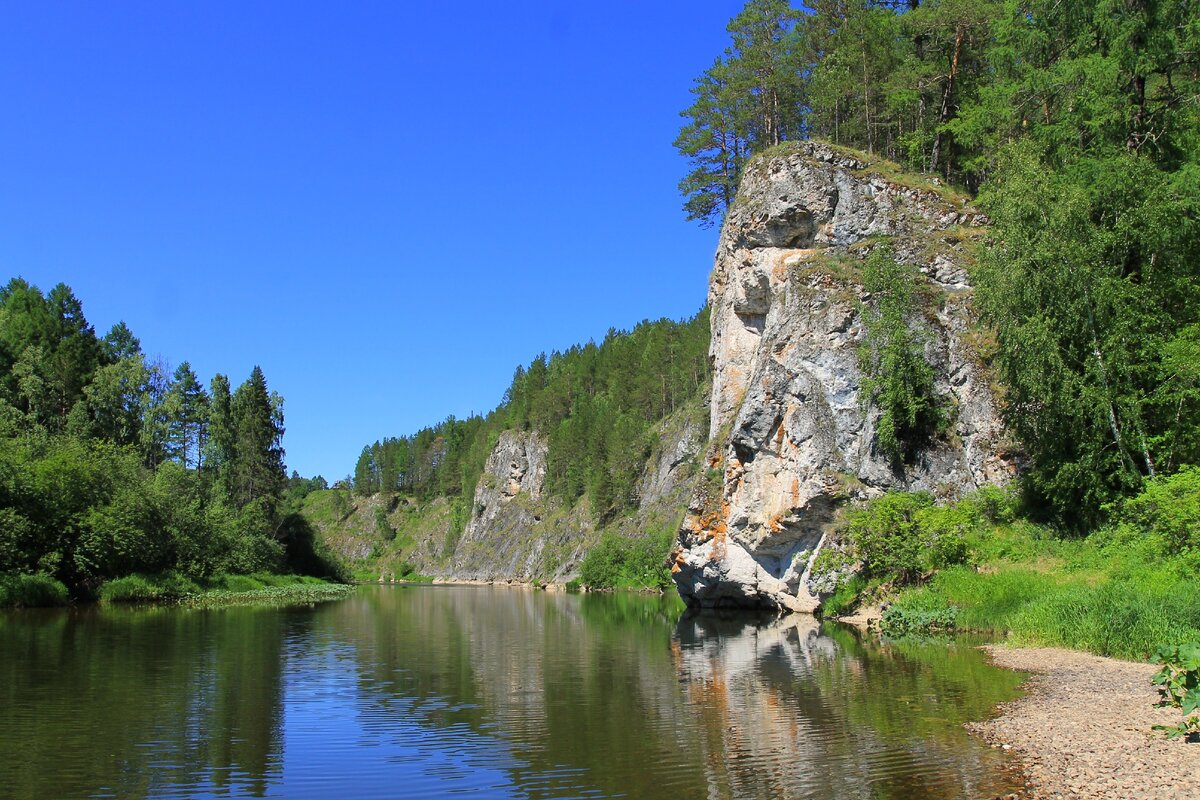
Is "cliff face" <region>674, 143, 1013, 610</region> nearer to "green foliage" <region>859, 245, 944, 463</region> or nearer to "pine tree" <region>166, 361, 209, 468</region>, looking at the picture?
"green foliage" <region>859, 245, 944, 463</region>

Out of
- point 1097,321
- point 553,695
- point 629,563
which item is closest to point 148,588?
point 553,695

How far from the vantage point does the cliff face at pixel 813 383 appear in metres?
40.2

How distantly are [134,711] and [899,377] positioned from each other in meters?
33.2

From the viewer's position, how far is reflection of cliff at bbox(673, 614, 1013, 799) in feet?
41.1

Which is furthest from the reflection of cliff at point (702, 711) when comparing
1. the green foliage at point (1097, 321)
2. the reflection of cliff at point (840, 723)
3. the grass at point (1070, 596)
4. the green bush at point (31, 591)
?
the green bush at point (31, 591)

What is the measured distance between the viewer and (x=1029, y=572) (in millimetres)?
30328

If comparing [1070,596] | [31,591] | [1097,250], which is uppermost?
[1097,250]

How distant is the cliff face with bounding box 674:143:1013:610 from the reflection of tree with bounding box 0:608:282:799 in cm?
2400

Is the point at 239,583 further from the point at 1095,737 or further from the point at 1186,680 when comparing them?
the point at 1186,680

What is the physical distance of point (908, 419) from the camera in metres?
39.5

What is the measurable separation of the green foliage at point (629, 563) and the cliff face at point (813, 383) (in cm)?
3627

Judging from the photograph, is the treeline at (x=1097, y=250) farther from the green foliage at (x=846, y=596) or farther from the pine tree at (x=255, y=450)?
the pine tree at (x=255, y=450)

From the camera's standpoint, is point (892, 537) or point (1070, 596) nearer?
point (1070, 596)

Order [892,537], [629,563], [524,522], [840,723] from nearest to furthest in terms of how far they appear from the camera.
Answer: [840,723]
[892,537]
[629,563]
[524,522]
